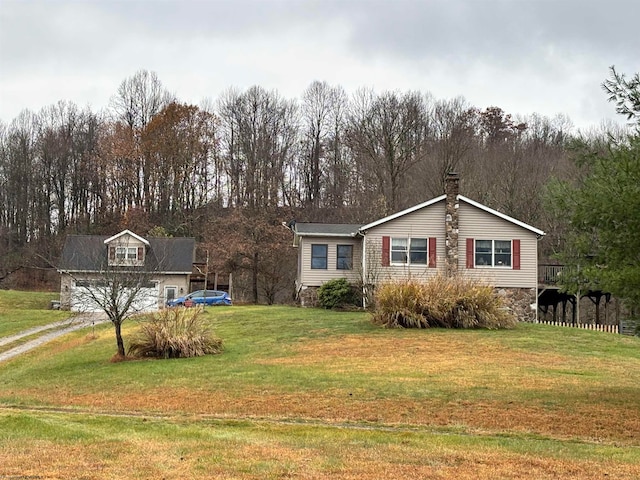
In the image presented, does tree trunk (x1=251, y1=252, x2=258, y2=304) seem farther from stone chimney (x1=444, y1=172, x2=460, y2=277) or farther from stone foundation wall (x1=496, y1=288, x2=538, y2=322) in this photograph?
stone foundation wall (x1=496, y1=288, x2=538, y2=322)

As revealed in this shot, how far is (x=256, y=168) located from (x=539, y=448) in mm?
50172

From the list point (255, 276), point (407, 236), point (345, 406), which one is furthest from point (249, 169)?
point (345, 406)

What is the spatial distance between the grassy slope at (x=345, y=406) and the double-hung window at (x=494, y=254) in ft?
29.2

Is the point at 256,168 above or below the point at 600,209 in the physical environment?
above

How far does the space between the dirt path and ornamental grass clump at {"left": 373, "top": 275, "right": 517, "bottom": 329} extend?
11.8m

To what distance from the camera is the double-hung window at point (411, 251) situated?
33.6 metres

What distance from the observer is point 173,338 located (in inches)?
792

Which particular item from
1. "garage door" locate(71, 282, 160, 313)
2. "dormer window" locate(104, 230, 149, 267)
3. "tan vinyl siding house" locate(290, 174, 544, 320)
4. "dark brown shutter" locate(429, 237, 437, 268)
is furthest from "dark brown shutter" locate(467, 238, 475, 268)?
"dormer window" locate(104, 230, 149, 267)

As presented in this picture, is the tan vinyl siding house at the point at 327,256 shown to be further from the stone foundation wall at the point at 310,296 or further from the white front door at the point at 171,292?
the white front door at the point at 171,292

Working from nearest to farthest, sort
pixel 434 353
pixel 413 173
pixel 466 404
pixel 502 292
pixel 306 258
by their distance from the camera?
pixel 466 404, pixel 434 353, pixel 502 292, pixel 306 258, pixel 413 173

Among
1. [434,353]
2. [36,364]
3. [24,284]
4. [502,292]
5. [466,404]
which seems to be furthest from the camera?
[24,284]

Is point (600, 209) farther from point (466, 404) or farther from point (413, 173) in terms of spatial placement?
point (413, 173)

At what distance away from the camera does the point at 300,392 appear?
14398 millimetres

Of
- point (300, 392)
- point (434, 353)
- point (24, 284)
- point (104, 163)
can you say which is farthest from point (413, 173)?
point (300, 392)
